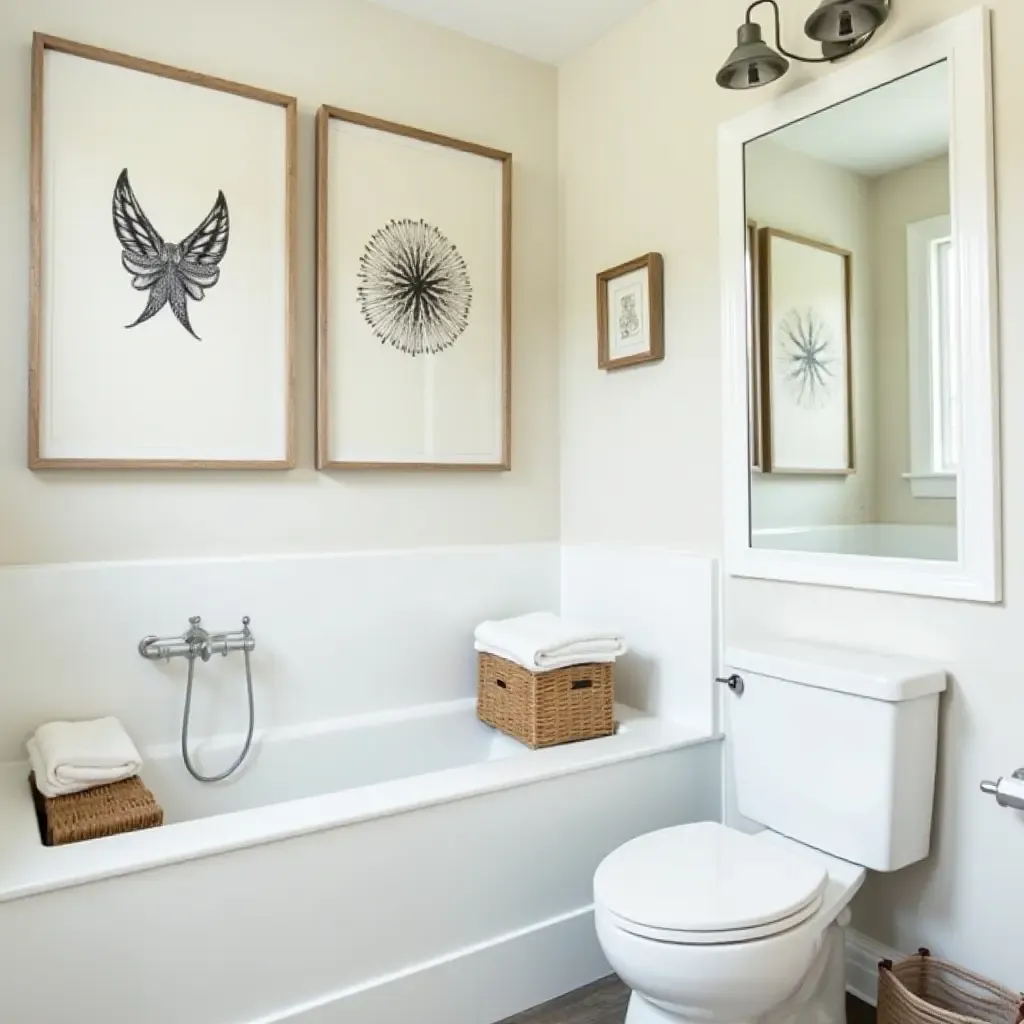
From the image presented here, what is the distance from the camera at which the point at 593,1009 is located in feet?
6.25

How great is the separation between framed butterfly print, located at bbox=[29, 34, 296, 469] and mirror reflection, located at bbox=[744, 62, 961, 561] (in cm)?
131

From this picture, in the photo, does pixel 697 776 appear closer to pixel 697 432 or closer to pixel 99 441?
pixel 697 432

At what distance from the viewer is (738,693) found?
199 centimetres

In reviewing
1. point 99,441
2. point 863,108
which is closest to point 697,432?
point 863,108

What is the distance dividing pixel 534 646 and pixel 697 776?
0.58m

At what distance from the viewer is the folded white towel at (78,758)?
1.71 metres

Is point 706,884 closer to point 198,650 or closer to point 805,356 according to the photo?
point 805,356

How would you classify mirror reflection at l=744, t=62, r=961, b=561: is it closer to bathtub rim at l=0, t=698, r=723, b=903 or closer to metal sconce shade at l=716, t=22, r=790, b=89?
metal sconce shade at l=716, t=22, r=790, b=89

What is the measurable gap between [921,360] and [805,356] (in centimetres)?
33

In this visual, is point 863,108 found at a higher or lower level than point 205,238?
higher

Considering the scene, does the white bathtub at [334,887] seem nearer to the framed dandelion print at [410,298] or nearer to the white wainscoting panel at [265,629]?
the white wainscoting panel at [265,629]

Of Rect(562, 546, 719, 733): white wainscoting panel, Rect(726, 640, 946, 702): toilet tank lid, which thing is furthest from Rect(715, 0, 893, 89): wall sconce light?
Rect(726, 640, 946, 702): toilet tank lid

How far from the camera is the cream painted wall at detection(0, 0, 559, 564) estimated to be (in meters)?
1.99

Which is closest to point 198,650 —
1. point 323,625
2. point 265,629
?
point 265,629
